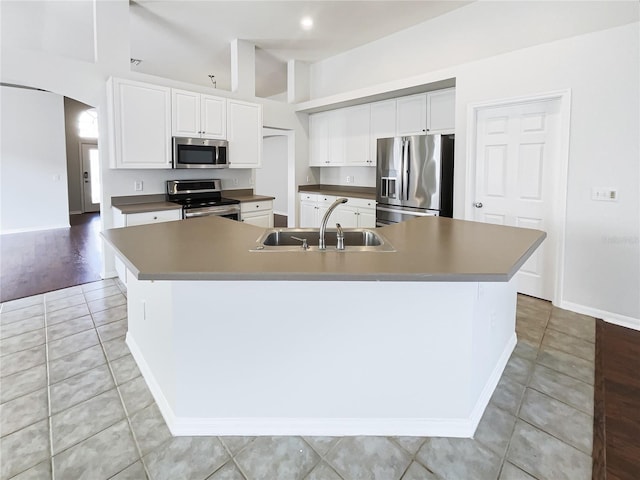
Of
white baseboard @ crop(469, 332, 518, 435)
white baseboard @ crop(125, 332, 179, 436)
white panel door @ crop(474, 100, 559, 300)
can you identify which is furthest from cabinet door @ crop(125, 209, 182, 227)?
white baseboard @ crop(469, 332, 518, 435)

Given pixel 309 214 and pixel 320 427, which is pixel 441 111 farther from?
pixel 320 427

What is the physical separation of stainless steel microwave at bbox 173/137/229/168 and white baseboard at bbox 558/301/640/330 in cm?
418

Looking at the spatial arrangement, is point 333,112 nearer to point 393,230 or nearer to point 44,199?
point 393,230

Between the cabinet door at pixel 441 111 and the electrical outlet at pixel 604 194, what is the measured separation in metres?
1.75

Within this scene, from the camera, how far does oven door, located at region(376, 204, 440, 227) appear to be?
439 centimetres

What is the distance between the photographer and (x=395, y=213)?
470cm

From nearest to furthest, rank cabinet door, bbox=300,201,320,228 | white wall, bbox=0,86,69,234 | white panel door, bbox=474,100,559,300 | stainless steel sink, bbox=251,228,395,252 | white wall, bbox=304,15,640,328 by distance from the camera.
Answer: stainless steel sink, bbox=251,228,395,252 < white wall, bbox=304,15,640,328 < white panel door, bbox=474,100,559,300 < cabinet door, bbox=300,201,320,228 < white wall, bbox=0,86,69,234

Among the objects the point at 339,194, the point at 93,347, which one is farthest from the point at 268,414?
the point at 339,194

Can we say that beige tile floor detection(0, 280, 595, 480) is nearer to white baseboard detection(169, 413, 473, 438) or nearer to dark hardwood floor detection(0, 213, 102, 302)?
white baseboard detection(169, 413, 473, 438)

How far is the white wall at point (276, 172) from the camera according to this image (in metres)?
9.30

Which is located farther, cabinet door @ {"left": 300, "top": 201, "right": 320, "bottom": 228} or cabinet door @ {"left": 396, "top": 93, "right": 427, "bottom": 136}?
cabinet door @ {"left": 300, "top": 201, "right": 320, "bottom": 228}

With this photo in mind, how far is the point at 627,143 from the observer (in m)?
2.92

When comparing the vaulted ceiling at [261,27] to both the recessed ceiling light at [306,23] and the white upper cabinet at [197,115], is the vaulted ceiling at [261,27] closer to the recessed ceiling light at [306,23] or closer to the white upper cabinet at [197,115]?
the recessed ceiling light at [306,23]

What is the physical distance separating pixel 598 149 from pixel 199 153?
4.16 m
